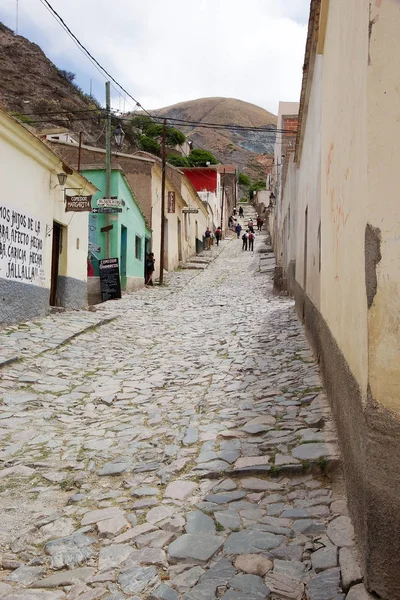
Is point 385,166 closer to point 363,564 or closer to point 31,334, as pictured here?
point 363,564

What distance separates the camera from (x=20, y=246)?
11.0m

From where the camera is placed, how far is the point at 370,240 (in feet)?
8.42

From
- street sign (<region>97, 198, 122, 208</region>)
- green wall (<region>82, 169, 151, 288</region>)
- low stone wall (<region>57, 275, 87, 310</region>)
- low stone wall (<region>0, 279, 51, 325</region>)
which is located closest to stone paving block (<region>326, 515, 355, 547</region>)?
low stone wall (<region>0, 279, 51, 325</region>)

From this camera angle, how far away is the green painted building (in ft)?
60.8

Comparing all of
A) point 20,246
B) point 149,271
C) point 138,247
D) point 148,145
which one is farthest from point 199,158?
point 20,246

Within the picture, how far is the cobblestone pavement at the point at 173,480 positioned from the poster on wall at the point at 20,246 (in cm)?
271

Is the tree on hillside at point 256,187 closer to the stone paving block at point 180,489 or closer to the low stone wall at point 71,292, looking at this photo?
the low stone wall at point 71,292

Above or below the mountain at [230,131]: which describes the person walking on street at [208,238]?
below

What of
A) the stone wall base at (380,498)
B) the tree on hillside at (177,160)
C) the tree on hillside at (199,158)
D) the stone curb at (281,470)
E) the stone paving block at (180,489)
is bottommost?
the stone paving block at (180,489)

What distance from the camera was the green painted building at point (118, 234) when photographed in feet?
60.8

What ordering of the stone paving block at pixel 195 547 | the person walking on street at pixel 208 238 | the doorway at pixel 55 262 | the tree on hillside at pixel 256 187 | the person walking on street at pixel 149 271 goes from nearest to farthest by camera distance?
the stone paving block at pixel 195 547
the doorway at pixel 55 262
the person walking on street at pixel 149 271
the person walking on street at pixel 208 238
the tree on hillside at pixel 256 187

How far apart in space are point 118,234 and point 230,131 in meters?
108

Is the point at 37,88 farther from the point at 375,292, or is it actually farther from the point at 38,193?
the point at 375,292

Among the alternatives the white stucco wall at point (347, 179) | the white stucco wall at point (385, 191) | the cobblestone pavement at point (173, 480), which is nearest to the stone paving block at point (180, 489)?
the cobblestone pavement at point (173, 480)
